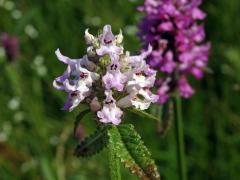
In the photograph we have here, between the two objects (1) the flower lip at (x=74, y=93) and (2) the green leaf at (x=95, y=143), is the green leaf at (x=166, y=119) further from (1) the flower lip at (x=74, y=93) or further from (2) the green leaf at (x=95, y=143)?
(1) the flower lip at (x=74, y=93)

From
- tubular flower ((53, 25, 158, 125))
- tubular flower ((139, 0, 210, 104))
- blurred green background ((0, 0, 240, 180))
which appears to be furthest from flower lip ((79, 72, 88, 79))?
blurred green background ((0, 0, 240, 180))

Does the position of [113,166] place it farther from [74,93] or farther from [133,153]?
[74,93]

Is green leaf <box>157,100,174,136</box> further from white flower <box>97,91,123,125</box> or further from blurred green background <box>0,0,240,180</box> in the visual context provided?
white flower <box>97,91,123,125</box>

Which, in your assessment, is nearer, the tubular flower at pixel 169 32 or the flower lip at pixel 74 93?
the flower lip at pixel 74 93

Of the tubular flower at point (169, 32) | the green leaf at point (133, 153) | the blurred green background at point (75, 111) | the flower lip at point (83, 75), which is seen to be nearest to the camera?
the green leaf at point (133, 153)

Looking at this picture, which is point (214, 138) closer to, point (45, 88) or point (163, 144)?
point (163, 144)

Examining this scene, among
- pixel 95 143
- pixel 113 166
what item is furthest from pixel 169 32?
pixel 113 166

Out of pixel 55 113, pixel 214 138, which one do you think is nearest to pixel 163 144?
pixel 214 138

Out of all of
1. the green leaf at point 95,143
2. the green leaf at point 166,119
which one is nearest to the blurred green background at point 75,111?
the green leaf at point 166,119
